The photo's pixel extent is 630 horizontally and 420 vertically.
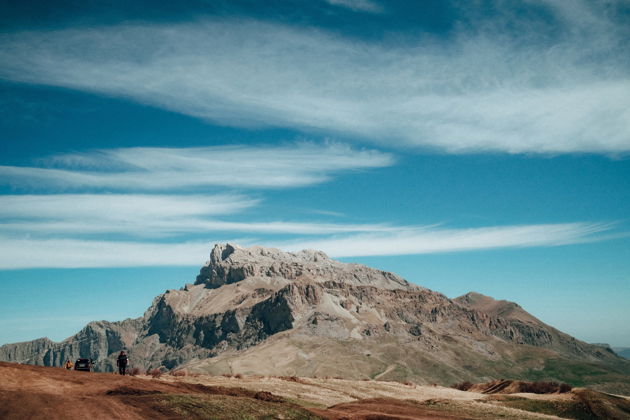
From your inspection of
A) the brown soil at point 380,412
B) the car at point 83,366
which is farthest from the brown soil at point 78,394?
the car at point 83,366

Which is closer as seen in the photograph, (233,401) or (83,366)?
(233,401)

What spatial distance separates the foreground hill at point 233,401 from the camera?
29.9m

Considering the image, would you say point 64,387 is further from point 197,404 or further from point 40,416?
point 197,404

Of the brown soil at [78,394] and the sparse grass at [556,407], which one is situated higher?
the brown soil at [78,394]

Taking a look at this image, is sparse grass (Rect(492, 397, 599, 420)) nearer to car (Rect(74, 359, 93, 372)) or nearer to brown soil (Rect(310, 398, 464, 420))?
brown soil (Rect(310, 398, 464, 420))

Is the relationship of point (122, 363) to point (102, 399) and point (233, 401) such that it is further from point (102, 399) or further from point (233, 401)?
point (233, 401)

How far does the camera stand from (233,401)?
113ft

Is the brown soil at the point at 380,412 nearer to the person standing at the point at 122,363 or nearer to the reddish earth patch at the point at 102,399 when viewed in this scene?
the reddish earth patch at the point at 102,399

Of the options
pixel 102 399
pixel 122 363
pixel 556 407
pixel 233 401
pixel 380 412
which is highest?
pixel 122 363

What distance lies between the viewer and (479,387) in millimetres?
86938

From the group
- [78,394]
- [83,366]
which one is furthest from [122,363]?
[78,394]

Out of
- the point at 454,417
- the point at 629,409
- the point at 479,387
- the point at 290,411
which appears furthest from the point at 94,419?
the point at 479,387

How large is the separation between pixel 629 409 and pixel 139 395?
1940 inches

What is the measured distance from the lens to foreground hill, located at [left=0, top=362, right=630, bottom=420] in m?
29.9
